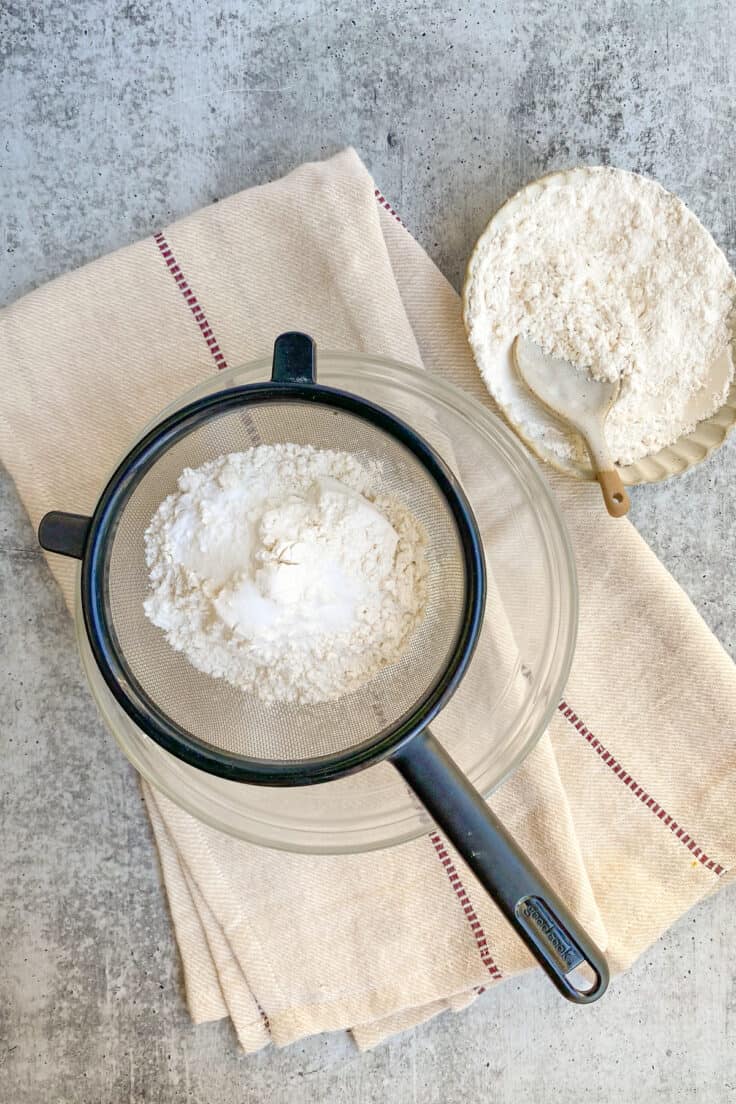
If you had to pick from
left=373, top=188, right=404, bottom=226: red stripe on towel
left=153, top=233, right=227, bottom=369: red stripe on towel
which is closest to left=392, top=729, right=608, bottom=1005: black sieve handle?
left=153, top=233, right=227, bottom=369: red stripe on towel

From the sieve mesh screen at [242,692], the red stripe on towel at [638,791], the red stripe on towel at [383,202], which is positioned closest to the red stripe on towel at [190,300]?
the sieve mesh screen at [242,692]

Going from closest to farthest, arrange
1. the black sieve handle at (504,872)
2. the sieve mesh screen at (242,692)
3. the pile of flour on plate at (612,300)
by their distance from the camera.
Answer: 1. the black sieve handle at (504,872)
2. the sieve mesh screen at (242,692)
3. the pile of flour on plate at (612,300)

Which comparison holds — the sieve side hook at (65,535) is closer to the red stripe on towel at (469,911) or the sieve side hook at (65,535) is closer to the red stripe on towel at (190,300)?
the red stripe on towel at (190,300)

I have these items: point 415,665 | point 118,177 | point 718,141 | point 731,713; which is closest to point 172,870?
point 415,665

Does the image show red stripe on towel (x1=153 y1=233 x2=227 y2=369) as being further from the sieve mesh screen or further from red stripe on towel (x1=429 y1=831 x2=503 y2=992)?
red stripe on towel (x1=429 y1=831 x2=503 y2=992)

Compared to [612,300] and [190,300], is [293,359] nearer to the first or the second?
[190,300]

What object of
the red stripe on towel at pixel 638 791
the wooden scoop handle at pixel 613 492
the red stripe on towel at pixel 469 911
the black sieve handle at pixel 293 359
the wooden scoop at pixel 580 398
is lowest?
the red stripe on towel at pixel 469 911
